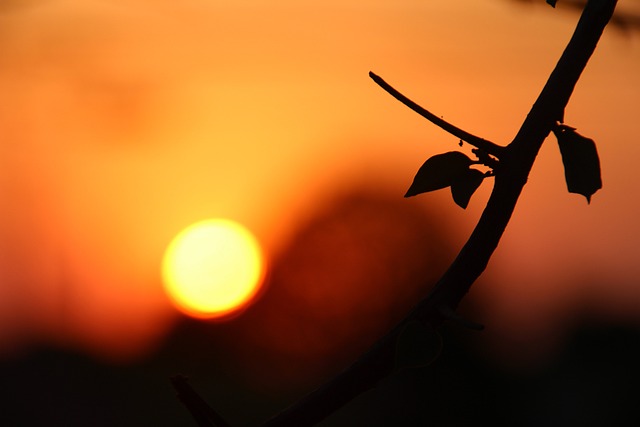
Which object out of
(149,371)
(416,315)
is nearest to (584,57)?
(416,315)

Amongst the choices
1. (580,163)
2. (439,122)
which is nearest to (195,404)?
(439,122)

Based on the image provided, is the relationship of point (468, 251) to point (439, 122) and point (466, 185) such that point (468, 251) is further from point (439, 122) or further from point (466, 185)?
point (466, 185)

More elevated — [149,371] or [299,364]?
[299,364]

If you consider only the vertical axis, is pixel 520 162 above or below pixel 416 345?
above

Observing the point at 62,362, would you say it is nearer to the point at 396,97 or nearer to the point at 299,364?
the point at 299,364

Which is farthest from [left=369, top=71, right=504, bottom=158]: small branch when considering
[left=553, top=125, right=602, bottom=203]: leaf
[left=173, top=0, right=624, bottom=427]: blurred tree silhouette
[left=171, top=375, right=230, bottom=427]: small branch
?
[left=171, top=375, right=230, bottom=427]: small branch

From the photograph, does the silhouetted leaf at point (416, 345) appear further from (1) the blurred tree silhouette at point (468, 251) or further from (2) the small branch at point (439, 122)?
(2) the small branch at point (439, 122)
